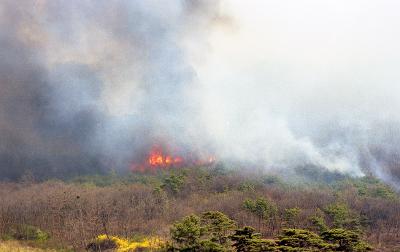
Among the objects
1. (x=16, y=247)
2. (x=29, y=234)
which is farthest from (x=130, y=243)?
(x=29, y=234)

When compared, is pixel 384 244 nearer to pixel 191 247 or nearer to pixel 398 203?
pixel 398 203

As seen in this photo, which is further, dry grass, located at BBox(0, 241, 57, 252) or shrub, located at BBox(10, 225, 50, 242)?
shrub, located at BBox(10, 225, 50, 242)

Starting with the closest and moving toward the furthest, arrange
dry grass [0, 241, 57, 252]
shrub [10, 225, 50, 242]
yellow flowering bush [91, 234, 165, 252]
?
dry grass [0, 241, 57, 252], yellow flowering bush [91, 234, 165, 252], shrub [10, 225, 50, 242]

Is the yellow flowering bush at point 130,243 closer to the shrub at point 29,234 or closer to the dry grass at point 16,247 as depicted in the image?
the dry grass at point 16,247

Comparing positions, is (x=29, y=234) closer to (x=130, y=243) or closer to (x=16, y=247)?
(x=16, y=247)

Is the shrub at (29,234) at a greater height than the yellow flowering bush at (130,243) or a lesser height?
greater

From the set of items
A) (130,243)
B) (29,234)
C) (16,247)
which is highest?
(29,234)

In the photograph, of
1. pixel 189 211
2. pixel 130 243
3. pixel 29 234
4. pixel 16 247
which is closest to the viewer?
pixel 16 247

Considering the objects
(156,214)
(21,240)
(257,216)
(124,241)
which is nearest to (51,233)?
(21,240)

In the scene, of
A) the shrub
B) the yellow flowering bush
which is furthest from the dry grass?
the yellow flowering bush

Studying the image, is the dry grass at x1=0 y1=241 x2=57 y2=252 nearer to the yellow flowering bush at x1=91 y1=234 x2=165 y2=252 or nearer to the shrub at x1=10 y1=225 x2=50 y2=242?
the shrub at x1=10 y1=225 x2=50 y2=242

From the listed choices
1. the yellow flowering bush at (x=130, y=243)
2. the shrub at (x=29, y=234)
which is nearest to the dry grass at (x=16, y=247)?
the shrub at (x=29, y=234)

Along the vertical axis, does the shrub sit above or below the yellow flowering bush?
above

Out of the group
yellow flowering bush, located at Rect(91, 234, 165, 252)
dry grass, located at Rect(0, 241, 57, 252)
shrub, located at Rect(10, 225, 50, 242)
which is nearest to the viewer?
dry grass, located at Rect(0, 241, 57, 252)
